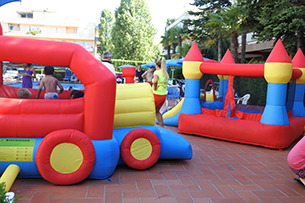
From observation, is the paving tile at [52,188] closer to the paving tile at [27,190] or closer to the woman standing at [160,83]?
the paving tile at [27,190]

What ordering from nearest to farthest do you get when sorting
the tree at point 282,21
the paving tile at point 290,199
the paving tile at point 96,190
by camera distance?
the paving tile at point 96,190
the paving tile at point 290,199
the tree at point 282,21

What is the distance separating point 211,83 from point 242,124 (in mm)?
1938

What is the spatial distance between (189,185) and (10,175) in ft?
7.19

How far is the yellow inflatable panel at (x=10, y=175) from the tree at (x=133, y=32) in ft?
96.4

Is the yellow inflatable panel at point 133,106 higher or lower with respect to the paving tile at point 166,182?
higher

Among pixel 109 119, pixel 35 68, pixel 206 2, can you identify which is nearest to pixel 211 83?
pixel 109 119

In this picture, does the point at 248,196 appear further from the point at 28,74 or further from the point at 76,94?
the point at 28,74

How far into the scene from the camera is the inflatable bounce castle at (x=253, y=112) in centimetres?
541

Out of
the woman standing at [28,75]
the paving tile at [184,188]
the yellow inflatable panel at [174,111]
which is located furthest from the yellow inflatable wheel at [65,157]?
the yellow inflatable panel at [174,111]

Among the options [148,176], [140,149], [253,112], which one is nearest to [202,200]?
[148,176]

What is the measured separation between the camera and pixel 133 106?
424 cm

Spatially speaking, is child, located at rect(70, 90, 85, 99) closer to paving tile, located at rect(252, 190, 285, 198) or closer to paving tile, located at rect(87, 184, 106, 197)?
paving tile, located at rect(87, 184, 106, 197)

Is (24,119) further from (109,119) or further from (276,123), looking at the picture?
(276,123)

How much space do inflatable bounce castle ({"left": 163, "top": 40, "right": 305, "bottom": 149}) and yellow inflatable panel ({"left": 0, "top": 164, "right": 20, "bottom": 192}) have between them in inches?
160
